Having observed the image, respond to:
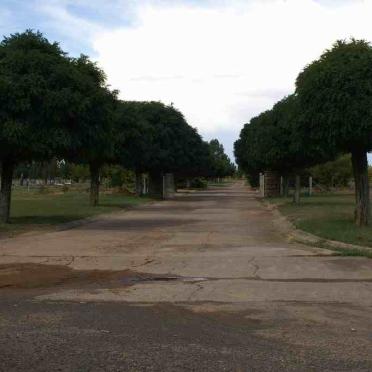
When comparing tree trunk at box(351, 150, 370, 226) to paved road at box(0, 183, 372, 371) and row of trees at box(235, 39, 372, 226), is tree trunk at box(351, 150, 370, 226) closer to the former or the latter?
row of trees at box(235, 39, 372, 226)

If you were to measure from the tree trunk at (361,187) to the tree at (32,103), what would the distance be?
9.36m

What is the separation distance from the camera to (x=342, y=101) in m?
18.9

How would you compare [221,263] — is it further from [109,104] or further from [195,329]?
[109,104]

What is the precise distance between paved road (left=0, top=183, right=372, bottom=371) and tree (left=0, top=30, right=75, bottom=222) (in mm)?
5004

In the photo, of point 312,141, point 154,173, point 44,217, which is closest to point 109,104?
point 44,217

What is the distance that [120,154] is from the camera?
42531mm

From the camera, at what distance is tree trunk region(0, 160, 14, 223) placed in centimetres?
2338

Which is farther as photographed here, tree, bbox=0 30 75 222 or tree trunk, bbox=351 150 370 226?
tree, bbox=0 30 75 222

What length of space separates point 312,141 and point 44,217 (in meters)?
11.9

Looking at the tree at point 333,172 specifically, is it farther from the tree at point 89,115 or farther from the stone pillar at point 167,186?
the tree at point 89,115

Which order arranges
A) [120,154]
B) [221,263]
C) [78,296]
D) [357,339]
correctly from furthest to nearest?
[120,154], [221,263], [78,296], [357,339]

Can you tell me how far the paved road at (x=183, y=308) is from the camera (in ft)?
21.5

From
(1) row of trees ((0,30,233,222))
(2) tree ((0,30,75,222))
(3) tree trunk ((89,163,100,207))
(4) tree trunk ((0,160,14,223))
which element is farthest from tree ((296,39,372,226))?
(3) tree trunk ((89,163,100,207))

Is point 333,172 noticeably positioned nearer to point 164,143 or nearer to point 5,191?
point 164,143
